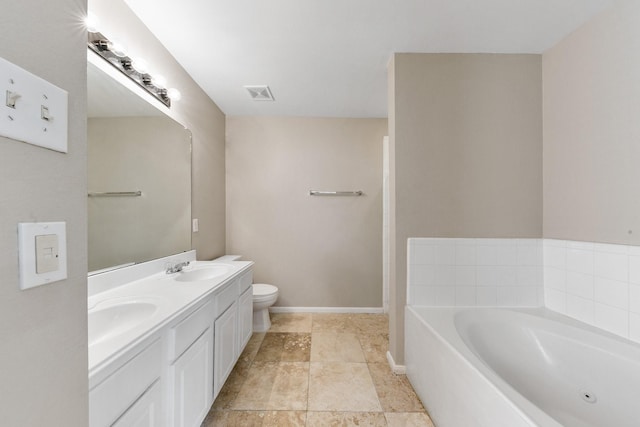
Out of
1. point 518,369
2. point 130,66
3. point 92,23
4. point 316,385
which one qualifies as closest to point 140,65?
point 130,66

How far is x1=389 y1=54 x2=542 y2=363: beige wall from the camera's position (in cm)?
189

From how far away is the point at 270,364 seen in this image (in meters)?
2.03

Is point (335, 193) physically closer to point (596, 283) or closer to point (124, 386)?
point (596, 283)

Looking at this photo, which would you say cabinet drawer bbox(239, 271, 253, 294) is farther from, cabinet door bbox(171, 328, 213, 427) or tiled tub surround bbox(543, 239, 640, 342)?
tiled tub surround bbox(543, 239, 640, 342)

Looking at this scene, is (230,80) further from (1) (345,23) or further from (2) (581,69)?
(2) (581,69)

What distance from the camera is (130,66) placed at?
1466mm

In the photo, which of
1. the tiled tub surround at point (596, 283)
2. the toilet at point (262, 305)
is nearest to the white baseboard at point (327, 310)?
the toilet at point (262, 305)

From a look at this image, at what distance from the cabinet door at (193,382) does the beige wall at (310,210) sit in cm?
164

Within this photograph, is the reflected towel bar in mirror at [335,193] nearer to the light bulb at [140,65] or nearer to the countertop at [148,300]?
the countertop at [148,300]

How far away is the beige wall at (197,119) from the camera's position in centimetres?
144

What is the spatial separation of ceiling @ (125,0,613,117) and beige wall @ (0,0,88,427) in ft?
4.08

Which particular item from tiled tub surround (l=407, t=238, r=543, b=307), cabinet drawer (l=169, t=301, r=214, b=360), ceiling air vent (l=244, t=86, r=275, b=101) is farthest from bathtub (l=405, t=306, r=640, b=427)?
ceiling air vent (l=244, t=86, r=275, b=101)

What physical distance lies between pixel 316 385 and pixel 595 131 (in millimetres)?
2390

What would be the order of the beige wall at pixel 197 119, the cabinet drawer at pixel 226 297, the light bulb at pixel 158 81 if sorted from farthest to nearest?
the light bulb at pixel 158 81, the cabinet drawer at pixel 226 297, the beige wall at pixel 197 119
